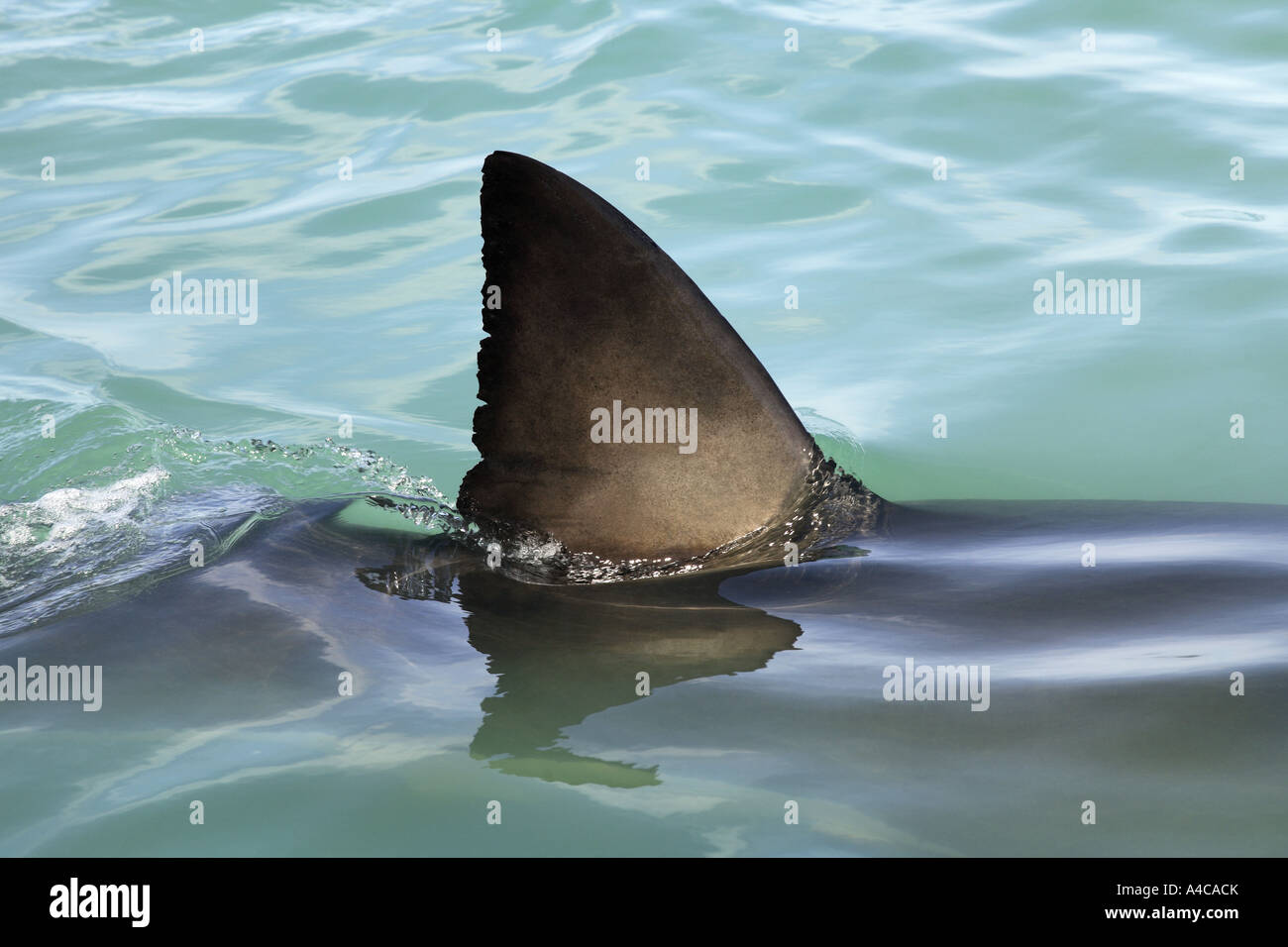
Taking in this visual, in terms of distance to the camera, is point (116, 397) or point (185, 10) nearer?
point (116, 397)

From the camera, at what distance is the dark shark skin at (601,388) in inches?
150

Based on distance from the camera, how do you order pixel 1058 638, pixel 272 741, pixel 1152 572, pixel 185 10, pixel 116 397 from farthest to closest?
pixel 185 10
pixel 116 397
pixel 1152 572
pixel 1058 638
pixel 272 741

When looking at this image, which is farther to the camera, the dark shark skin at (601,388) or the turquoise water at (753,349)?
the dark shark skin at (601,388)

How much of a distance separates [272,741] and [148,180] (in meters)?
7.95

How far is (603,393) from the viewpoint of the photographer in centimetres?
393

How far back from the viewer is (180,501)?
16.3 ft

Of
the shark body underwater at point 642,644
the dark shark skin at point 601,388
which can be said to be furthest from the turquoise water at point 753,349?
the dark shark skin at point 601,388

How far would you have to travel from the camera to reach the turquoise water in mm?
3045

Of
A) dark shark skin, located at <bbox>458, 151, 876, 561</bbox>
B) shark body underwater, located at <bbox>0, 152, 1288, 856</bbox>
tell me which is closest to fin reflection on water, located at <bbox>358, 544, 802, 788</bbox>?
shark body underwater, located at <bbox>0, 152, 1288, 856</bbox>

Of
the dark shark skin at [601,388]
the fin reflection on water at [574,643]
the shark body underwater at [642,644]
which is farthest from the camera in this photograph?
the dark shark skin at [601,388]

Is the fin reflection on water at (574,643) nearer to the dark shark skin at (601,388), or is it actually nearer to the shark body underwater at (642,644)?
the shark body underwater at (642,644)

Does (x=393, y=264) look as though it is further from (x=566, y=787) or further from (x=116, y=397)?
(x=566, y=787)

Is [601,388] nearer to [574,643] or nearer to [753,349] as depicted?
[574,643]
